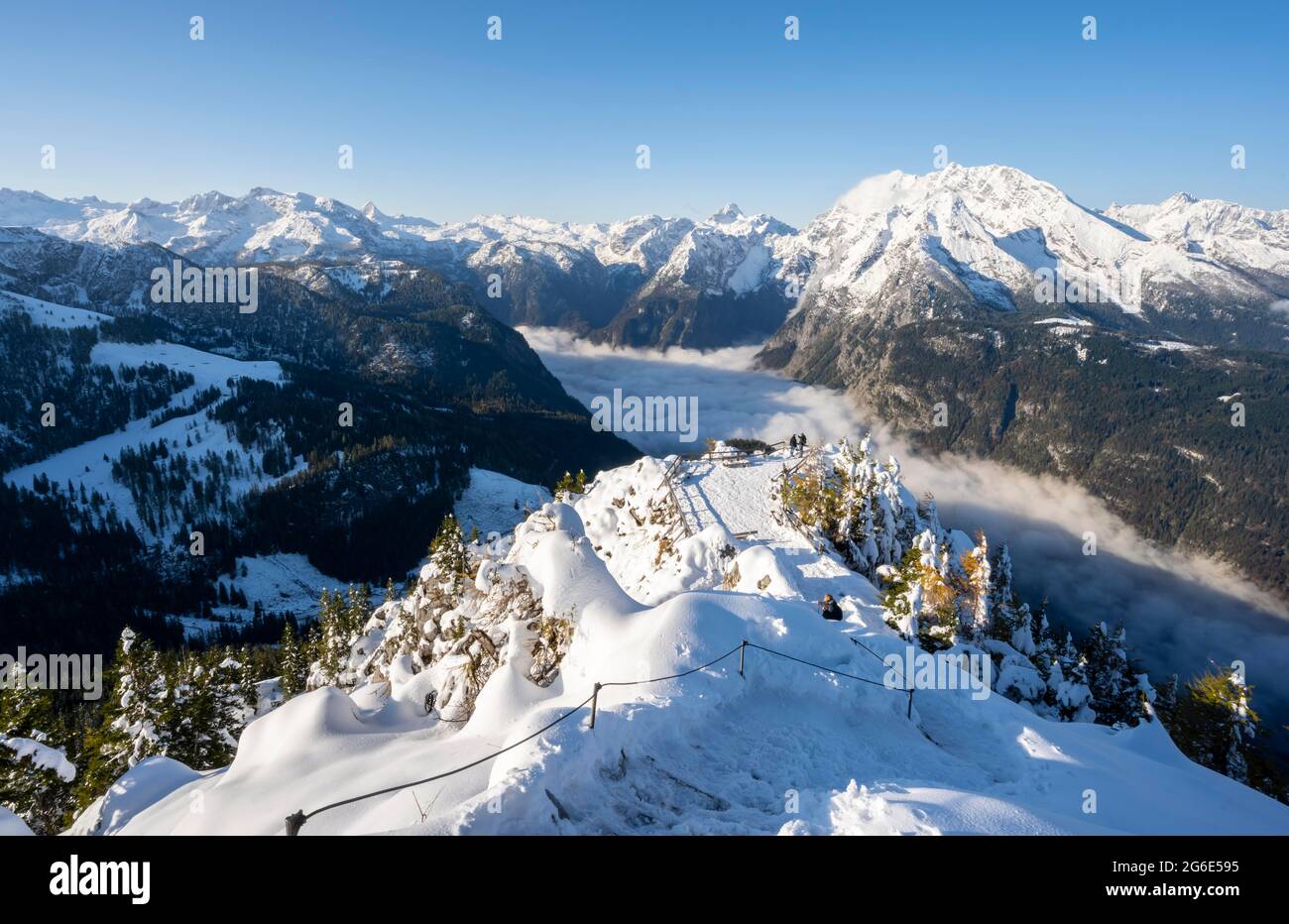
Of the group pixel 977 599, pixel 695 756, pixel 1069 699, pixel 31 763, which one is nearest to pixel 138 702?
pixel 31 763

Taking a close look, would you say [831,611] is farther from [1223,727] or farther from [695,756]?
[1223,727]

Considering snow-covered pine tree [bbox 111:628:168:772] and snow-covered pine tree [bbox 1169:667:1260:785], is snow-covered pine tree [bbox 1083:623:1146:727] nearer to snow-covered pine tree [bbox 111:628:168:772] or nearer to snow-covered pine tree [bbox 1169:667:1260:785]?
snow-covered pine tree [bbox 1169:667:1260:785]

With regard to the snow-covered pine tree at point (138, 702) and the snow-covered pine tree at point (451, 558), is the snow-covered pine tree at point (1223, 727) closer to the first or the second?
the snow-covered pine tree at point (451, 558)

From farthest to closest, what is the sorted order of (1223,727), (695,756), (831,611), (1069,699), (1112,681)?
1. (1112,681)
2. (1223,727)
3. (1069,699)
4. (831,611)
5. (695,756)

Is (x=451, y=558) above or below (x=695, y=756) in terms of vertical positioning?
below

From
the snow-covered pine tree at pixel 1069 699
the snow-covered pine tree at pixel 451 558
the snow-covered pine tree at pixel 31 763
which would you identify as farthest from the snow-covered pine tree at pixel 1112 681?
the snow-covered pine tree at pixel 31 763

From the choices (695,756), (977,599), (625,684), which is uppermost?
(625,684)
